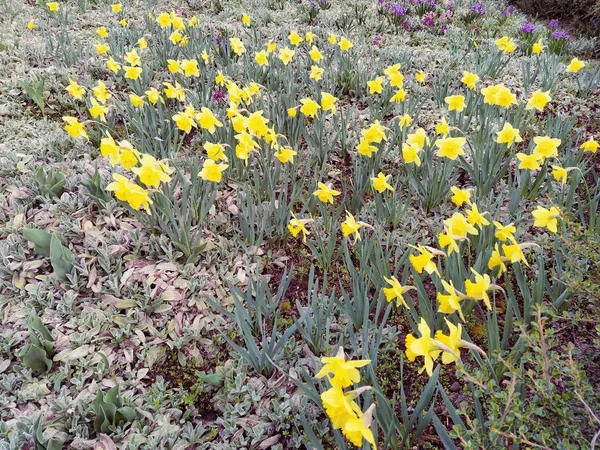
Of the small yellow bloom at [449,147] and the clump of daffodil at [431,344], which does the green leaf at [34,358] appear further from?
the small yellow bloom at [449,147]

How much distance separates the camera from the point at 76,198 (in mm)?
2658

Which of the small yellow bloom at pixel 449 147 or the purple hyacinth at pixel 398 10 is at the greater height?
the purple hyacinth at pixel 398 10

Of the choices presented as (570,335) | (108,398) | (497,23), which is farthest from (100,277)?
(497,23)

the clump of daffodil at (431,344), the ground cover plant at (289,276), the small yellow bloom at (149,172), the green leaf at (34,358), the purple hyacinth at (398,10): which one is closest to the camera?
the clump of daffodil at (431,344)

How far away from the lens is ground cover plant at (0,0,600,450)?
4.91 ft

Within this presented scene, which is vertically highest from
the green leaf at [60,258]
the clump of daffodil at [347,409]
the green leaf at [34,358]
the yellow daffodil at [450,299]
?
the yellow daffodil at [450,299]

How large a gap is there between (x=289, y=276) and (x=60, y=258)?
3.94 feet

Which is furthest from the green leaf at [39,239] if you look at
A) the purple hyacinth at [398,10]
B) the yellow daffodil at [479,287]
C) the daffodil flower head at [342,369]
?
the purple hyacinth at [398,10]

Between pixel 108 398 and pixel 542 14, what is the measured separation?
9.29 meters

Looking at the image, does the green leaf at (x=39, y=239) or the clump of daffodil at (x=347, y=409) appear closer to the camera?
the clump of daffodil at (x=347, y=409)

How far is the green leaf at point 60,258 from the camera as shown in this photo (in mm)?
2189

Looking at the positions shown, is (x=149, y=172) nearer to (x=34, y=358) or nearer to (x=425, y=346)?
(x=34, y=358)

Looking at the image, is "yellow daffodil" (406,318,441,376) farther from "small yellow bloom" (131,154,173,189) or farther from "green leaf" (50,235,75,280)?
"green leaf" (50,235,75,280)

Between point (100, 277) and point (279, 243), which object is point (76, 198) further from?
point (279, 243)
